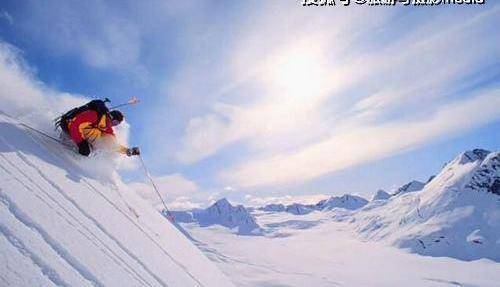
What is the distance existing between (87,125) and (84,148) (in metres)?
0.47

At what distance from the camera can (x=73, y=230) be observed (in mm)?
5176

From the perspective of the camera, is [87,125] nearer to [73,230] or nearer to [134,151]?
[134,151]

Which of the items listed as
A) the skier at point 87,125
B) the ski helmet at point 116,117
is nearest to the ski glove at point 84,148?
the skier at point 87,125

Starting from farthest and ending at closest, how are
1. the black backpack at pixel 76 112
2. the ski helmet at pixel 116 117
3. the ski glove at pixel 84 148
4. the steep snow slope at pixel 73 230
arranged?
the ski helmet at pixel 116 117
the black backpack at pixel 76 112
the ski glove at pixel 84 148
the steep snow slope at pixel 73 230

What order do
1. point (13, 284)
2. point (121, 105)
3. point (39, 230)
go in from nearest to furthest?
1. point (13, 284)
2. point (39, 230)
3. point (121, 105)

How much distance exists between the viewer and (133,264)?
5.68m

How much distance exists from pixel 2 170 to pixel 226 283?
493 centimetres

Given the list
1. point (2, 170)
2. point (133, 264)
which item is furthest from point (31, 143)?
point (133, 264)

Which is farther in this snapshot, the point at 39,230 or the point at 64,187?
the point at 64,187

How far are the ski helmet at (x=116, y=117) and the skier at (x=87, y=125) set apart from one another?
16 cm

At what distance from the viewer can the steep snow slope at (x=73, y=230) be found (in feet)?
13.6

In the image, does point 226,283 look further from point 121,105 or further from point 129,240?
point 121,105

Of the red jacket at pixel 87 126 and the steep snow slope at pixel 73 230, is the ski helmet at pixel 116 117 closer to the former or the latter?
the red jacket at pixel 87 126

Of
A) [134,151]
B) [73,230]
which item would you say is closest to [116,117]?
[134,151]
